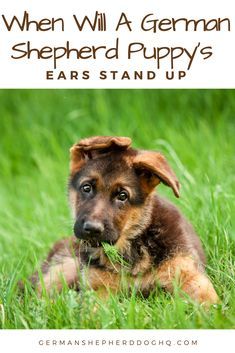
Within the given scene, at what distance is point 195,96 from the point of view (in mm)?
12336

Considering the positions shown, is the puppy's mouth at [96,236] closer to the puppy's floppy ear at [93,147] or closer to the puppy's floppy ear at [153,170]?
the puppy's floppy ear at [153,170]

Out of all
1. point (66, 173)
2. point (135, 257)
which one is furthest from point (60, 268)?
point (66, 173)

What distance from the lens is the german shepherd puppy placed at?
6957 millimetres

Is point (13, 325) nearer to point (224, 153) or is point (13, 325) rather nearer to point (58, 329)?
point (58, 329)

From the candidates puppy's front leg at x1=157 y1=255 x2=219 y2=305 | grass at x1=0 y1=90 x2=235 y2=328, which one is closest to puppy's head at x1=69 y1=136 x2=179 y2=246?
puppy's front leg at x1=157 y1=255 x2=219 y2=305

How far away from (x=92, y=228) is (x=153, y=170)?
0.74 m

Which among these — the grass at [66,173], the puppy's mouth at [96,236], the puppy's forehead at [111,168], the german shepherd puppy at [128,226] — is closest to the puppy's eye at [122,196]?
the german shepherd puppy at [128,226]

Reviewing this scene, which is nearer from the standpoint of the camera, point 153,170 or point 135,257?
point 153,170

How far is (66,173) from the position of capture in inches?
440

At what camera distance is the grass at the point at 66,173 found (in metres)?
6.45

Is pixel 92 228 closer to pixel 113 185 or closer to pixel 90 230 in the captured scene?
pixel 90 230
